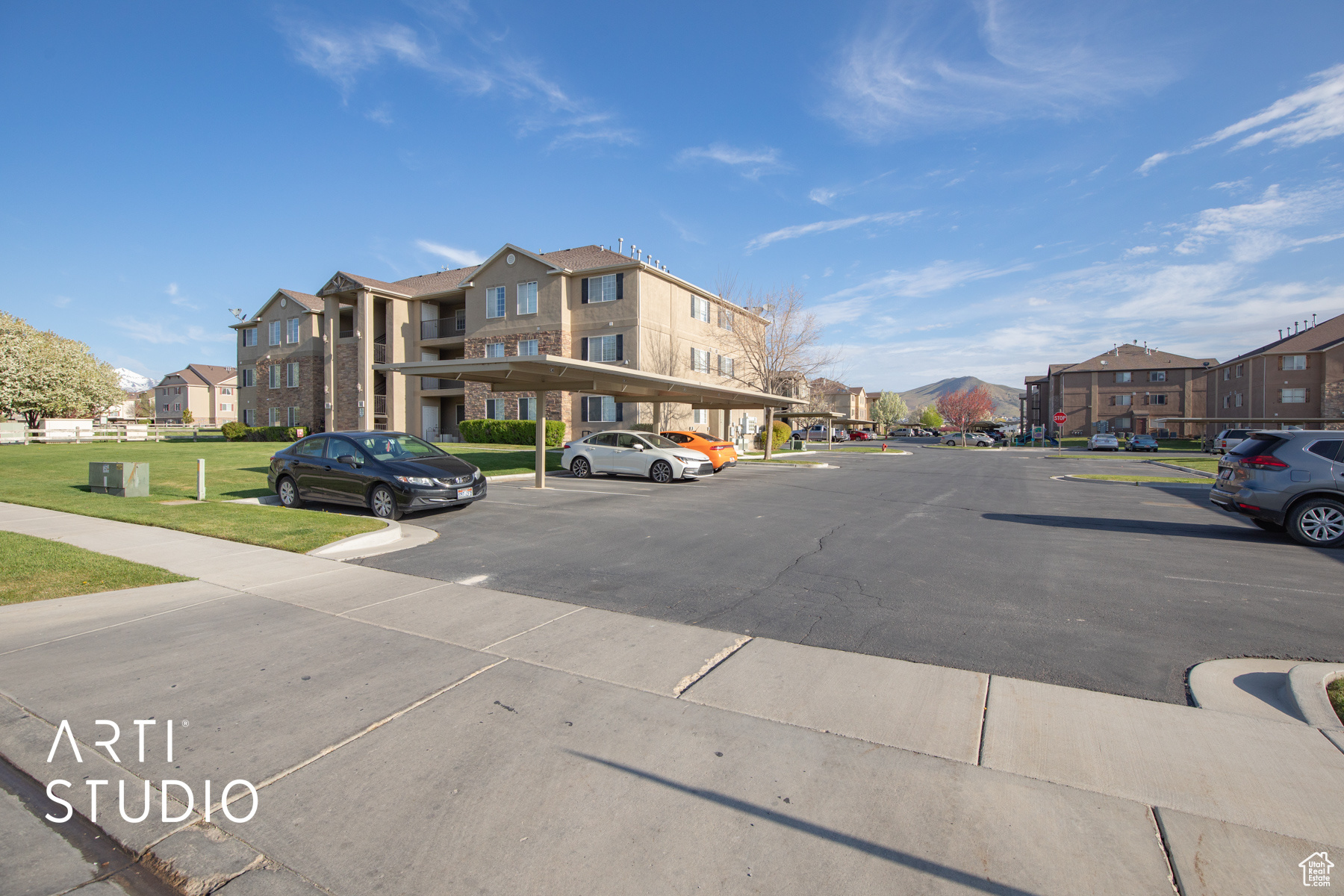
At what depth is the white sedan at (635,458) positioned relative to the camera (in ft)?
58.7

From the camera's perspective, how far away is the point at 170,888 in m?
2.50

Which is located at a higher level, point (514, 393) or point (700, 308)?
point (700, 308)

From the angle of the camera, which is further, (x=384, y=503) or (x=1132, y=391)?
(x=1132, y=391)

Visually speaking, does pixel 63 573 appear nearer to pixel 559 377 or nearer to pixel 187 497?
pixel 187 497

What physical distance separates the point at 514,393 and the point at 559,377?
14.5 meters

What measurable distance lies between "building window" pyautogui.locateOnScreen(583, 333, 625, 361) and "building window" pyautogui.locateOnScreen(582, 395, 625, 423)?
1944 millimetres

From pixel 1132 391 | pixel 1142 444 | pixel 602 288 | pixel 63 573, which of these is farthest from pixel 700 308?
pixel 1132 391

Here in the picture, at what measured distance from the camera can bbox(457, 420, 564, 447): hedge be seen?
3133 cm

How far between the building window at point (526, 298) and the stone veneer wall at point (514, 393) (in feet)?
4.00

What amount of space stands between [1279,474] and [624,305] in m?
25.1

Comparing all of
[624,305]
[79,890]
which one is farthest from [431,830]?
[624,305]

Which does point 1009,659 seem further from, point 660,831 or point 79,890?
point 79,890

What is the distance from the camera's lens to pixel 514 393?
103ft

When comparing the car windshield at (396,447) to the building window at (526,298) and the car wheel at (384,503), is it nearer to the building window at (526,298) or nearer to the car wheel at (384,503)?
the car wheel at (384,503)
